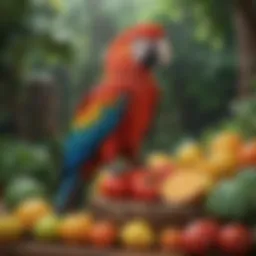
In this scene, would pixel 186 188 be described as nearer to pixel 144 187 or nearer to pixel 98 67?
pixel 144 187

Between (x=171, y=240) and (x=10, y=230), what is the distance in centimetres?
30

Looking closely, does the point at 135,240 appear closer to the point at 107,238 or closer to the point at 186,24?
the point at 107,238

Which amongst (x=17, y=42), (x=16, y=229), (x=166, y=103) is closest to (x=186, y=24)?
(x=166, y=103)

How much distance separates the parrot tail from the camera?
1551 millimetres

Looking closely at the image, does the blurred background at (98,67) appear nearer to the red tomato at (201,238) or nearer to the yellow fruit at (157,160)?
the yellow fruit at (157,160)

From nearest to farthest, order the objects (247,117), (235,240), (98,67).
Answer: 1. (235,240)
2. (247,117)
3. (98,67)

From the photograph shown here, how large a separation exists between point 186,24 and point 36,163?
380mm

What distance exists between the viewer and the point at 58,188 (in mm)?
1579

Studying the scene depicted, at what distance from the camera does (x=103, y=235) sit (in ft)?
4.79

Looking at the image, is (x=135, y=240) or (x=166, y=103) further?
(x=166, y=103)

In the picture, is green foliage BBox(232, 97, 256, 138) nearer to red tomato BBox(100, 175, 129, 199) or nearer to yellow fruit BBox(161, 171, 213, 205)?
yellow fruit BBox(161, 171, 213, 205)

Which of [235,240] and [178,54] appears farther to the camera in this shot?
[178,54]

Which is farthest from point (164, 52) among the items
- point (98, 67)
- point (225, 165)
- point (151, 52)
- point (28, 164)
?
point (28, 164)

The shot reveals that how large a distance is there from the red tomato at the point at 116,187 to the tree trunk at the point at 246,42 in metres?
0.26
